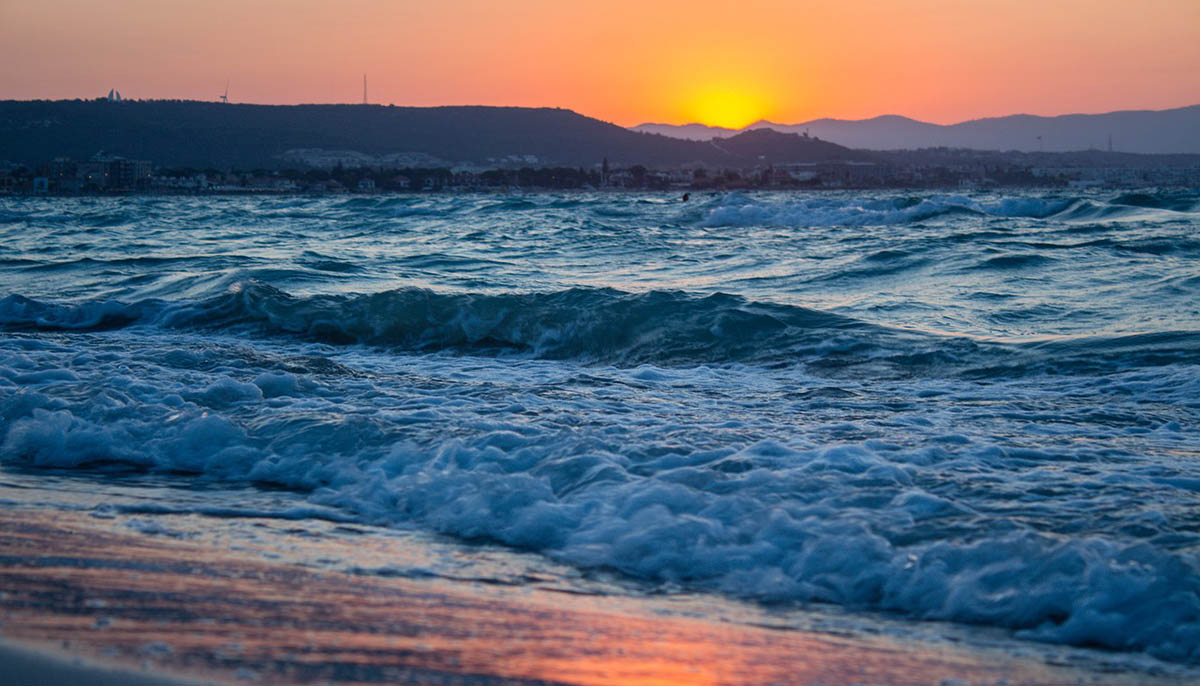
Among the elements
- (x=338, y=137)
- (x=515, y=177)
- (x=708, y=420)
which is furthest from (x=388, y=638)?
(x=338, y=137)

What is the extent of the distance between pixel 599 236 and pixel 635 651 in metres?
18.5

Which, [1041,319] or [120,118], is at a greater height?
[120,118]

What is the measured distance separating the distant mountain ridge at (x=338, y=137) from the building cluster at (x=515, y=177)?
419 cm

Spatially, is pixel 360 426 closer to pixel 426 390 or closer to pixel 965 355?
pixel 426 390

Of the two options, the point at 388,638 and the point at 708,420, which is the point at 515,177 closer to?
the point at 708,420

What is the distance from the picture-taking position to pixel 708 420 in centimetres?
525

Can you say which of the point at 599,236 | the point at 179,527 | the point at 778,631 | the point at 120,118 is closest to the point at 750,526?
the point at 778,631

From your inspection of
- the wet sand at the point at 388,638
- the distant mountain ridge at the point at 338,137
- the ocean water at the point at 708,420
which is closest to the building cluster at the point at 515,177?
the distant mountain ridge at the point at 338,137

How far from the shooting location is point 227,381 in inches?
237

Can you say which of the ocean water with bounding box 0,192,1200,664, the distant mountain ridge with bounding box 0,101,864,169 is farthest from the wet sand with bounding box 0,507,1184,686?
the distant mountain ridge with bounding box 0,101,864,169

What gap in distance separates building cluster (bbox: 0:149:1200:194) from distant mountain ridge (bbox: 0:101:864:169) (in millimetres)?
4193

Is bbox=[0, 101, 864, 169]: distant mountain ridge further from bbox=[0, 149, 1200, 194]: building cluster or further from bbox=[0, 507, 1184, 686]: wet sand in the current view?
bbox=[0, 507, 1184, 686]: wet sand

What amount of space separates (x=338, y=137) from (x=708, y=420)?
96544mm

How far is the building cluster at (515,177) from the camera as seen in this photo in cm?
6178
